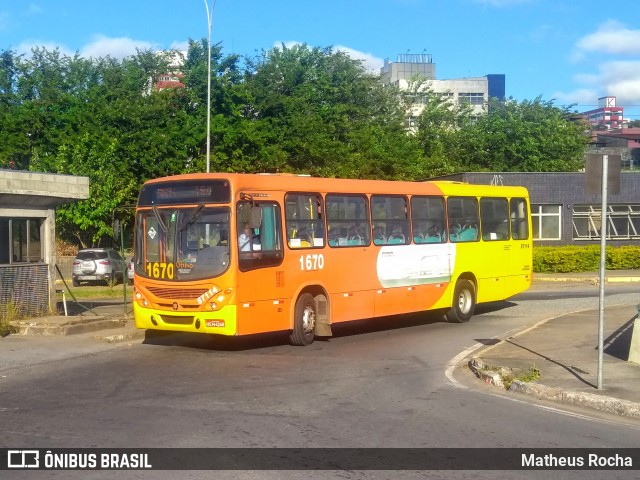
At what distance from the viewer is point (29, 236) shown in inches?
763

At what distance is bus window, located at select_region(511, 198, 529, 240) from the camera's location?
75.3 feet

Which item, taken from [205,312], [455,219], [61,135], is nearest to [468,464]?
[205,312]

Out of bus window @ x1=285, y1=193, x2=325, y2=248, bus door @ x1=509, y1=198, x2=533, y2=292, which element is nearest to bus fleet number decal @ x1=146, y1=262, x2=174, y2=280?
bus window @ x1=285, y1=193, x2=325, y2=248

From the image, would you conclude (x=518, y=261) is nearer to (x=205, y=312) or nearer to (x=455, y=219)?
(x=455, y=219)

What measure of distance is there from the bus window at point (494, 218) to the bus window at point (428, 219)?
75.9 inches

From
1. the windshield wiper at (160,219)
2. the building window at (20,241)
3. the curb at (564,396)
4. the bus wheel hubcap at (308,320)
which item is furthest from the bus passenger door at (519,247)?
the building window at (20,241)

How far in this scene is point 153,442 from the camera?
8.30 metres

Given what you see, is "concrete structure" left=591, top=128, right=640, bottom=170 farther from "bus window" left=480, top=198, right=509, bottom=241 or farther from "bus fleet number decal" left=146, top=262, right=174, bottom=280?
"bus fleet number decal" left=146, top=262, right=174, bottom=280

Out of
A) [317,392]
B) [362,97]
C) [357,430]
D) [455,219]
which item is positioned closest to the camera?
[357,430]

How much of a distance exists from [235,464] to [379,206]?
36.9ft

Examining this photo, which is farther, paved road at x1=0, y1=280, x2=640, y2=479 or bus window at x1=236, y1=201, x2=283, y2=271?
bus window at x1=236, y1=201, x2=283, y2=271

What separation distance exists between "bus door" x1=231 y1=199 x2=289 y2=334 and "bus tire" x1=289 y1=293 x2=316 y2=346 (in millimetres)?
338

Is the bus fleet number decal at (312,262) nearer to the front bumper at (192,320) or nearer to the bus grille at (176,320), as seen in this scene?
the front bumper at (192,320)

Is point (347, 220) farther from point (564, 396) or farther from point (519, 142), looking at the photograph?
point (519, 142)
